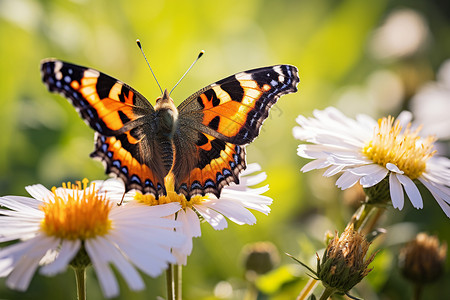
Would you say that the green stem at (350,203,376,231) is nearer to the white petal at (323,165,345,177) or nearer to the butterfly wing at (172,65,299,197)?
the white petal at (323,165,345,177)

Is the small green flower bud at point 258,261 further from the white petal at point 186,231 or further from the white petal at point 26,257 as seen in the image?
the white petal at point 26,257

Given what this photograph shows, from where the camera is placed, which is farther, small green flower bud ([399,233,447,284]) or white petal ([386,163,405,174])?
small green flower bud ([399,233,447,284])

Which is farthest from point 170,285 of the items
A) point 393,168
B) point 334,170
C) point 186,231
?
point 393,168

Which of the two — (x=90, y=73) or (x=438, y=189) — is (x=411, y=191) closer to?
(x=438, y=189)

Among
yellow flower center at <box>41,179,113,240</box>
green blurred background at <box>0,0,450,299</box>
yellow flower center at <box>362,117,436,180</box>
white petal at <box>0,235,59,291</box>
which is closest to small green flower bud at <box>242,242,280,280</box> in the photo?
green blurred background at <box>0,0,450,299</box>

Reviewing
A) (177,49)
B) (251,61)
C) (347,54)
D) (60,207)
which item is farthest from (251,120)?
(347,54)

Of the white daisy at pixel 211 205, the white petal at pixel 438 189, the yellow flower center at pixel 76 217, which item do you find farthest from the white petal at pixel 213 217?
the white petal at pixel 438 189
